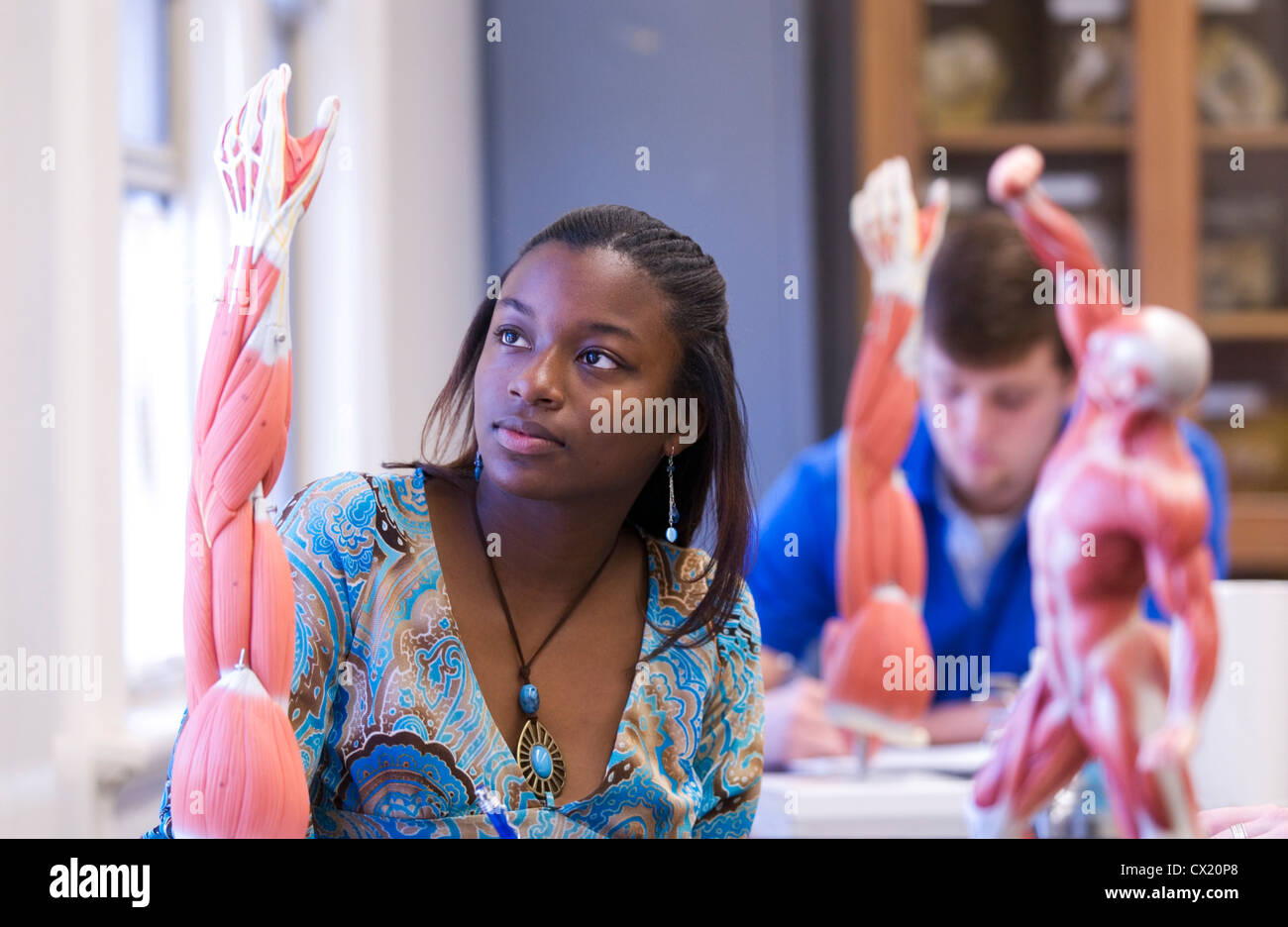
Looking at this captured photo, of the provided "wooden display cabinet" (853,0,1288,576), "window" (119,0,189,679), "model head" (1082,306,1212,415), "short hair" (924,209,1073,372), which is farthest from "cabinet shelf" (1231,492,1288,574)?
"model head" (1082,306,1212,415)

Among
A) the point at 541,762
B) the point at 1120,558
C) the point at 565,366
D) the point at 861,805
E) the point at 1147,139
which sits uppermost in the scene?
the point at 1147,139

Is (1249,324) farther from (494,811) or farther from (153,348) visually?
(494,811)

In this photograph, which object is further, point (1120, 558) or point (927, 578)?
point (927, 578)

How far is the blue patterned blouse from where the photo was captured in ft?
2.35

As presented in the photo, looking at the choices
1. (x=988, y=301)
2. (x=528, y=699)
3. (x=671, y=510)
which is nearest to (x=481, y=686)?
(x=528, y=699)

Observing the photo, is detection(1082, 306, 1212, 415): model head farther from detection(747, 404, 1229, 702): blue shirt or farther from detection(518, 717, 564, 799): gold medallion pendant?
detection(747, 404, 1229, 702): blue shirt

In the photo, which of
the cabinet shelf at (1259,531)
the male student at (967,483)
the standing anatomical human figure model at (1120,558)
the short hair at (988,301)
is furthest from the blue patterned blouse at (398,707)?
the cabinet shelf at (1259,531)

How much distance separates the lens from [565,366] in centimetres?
70

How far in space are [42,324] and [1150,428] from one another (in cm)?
96

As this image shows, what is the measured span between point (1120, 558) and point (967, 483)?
→ 1125 mm
